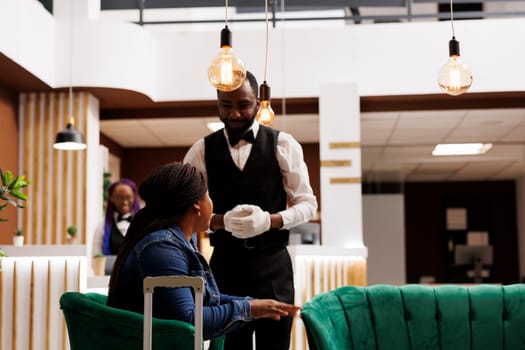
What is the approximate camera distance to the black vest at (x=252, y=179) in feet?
10.00

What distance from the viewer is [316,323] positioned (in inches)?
110

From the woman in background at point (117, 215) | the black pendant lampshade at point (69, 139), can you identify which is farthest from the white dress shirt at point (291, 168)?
the black pendant lampshade at point (69, 139)

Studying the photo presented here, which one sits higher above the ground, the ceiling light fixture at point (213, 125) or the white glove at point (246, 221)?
the ceiling light fixture at point (213, 125)

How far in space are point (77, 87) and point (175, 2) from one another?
1638 millimetres

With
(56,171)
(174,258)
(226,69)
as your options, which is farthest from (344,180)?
(174,258)

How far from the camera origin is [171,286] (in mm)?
2162

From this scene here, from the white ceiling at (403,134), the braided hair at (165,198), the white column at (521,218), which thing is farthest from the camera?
the white column at (521,218)

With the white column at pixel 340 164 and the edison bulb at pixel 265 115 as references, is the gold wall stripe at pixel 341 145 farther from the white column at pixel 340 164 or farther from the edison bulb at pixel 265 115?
the edison bulb at pixel 265 115

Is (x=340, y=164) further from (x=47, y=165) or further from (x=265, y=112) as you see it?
(x=265, y=112)

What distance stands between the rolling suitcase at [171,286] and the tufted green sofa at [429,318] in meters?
1.03

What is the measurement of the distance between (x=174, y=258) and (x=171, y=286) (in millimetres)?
179

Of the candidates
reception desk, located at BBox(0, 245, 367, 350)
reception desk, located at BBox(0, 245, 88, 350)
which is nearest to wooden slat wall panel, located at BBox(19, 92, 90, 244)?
reception desk, located at BBox(0, 245, 367, 350)

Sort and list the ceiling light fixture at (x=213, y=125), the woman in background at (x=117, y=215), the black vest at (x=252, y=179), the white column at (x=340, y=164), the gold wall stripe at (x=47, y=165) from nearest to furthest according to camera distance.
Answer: the black vest at (x=252, y=179)
the woman in background at (x=117, y=215)
the white column at (x=340, y=164)
the gold wall stripe at (x=47, y=165)
the ceiling light fixture at (x=213, y=125)

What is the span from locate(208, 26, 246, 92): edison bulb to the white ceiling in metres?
4.98
